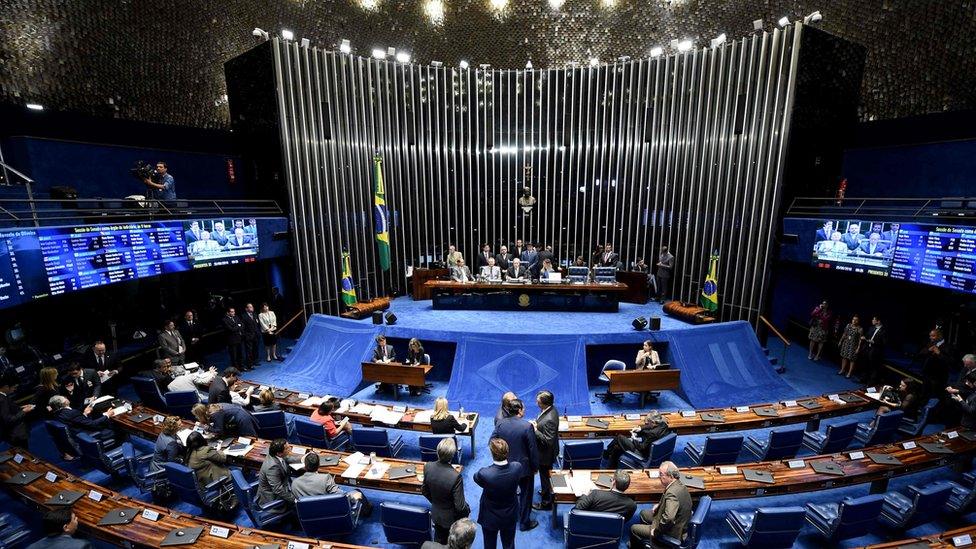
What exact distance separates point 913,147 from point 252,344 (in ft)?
54.6

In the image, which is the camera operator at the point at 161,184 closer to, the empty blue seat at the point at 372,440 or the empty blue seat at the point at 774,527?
the empty blue seat at the point at 372,440

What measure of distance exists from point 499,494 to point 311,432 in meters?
3.45

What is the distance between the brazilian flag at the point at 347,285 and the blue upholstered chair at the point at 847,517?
405 inches

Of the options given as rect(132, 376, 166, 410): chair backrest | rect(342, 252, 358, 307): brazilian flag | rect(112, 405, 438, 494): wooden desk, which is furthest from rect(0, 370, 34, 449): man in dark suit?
rect(342, 252, 358, 307): brazilian flag

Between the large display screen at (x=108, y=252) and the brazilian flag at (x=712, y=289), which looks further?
the brazilian flag at (x=712, y=289)

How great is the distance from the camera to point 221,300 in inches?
473

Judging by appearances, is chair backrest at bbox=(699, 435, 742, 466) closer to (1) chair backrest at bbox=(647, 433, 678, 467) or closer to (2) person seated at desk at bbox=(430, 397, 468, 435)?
(1) chair backrest at bbox=(647, 433, 678, 467)

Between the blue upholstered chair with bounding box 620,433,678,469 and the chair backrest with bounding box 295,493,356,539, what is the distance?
3540mm

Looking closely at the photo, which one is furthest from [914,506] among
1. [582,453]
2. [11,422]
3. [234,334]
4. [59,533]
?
[234,334]

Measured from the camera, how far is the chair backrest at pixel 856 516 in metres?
4.27

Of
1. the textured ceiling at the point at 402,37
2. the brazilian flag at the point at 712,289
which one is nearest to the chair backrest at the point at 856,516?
the brazilian flag at the point at 712,289

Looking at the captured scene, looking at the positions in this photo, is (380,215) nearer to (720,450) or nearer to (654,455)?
(654,455)

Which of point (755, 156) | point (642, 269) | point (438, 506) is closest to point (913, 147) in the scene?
point (755, 156)

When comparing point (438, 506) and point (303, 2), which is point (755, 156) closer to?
point (438, 506)
